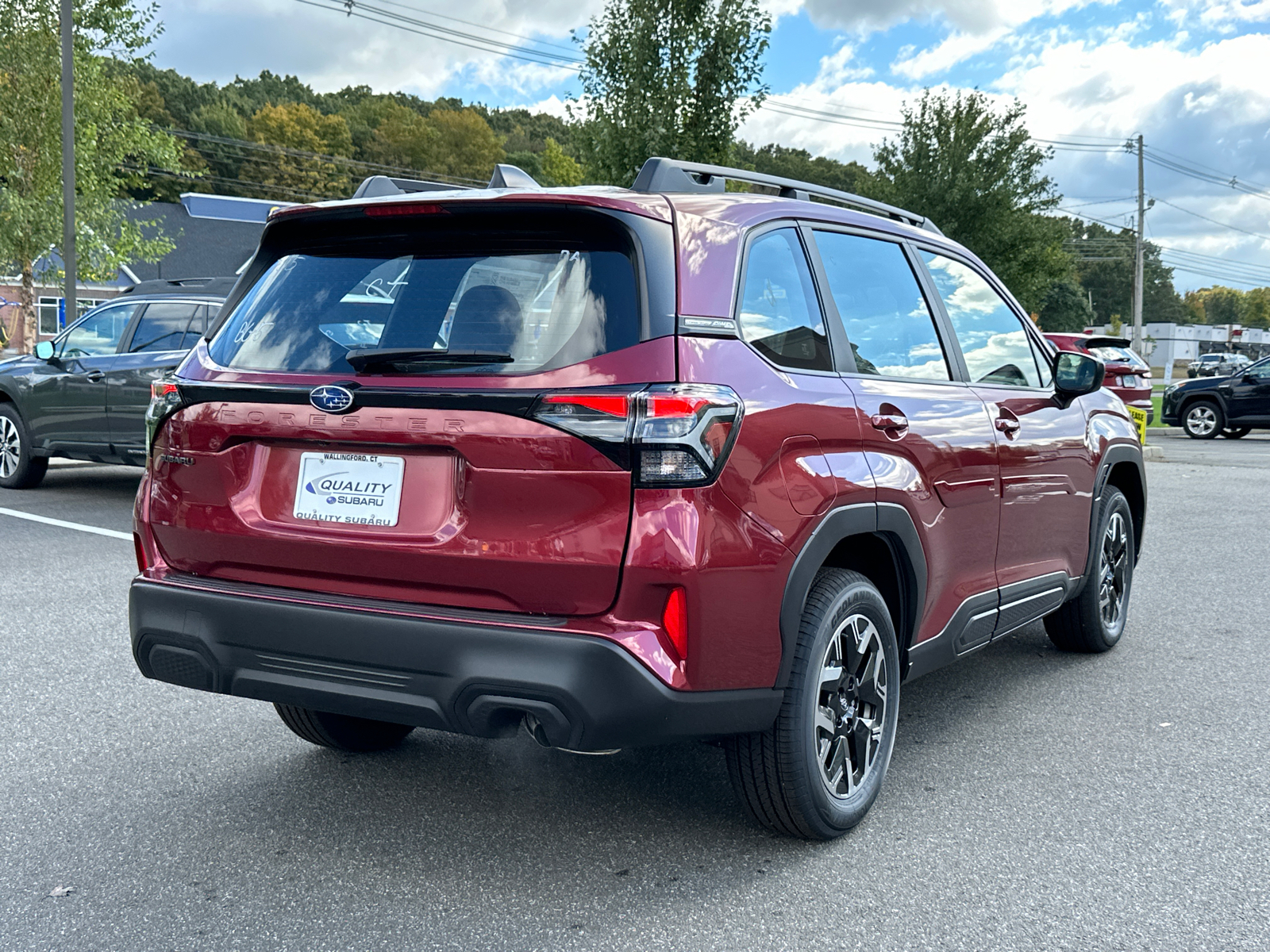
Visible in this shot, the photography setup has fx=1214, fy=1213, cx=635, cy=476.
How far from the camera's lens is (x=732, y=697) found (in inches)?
119

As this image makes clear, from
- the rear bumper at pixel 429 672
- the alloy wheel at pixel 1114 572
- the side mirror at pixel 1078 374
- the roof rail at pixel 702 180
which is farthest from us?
the alloy wheel at pixel 1114 572

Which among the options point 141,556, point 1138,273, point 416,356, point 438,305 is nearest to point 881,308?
point 438,305

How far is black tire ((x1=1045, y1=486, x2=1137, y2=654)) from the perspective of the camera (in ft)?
18.2

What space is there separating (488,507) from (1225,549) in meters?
7.54

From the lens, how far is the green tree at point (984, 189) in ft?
106

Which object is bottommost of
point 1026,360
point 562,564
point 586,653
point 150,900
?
point 150,900

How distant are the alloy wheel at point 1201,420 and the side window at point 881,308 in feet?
73.3

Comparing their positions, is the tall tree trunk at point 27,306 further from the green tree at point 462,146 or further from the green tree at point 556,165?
the green tree at point 462,146

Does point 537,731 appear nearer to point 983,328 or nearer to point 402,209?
point 402,209

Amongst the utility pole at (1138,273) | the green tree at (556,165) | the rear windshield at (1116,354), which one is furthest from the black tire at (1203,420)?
the green tree at (556,165)

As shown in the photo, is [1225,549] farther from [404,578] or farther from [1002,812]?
[404,578]

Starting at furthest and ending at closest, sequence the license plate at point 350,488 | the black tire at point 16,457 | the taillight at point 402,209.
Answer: the black tire at point 16,457, the taillight at point 402,209, the license plate at point 350,488

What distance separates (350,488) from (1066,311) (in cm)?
12769

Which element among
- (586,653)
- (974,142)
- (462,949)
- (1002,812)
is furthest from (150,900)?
(974,142)
